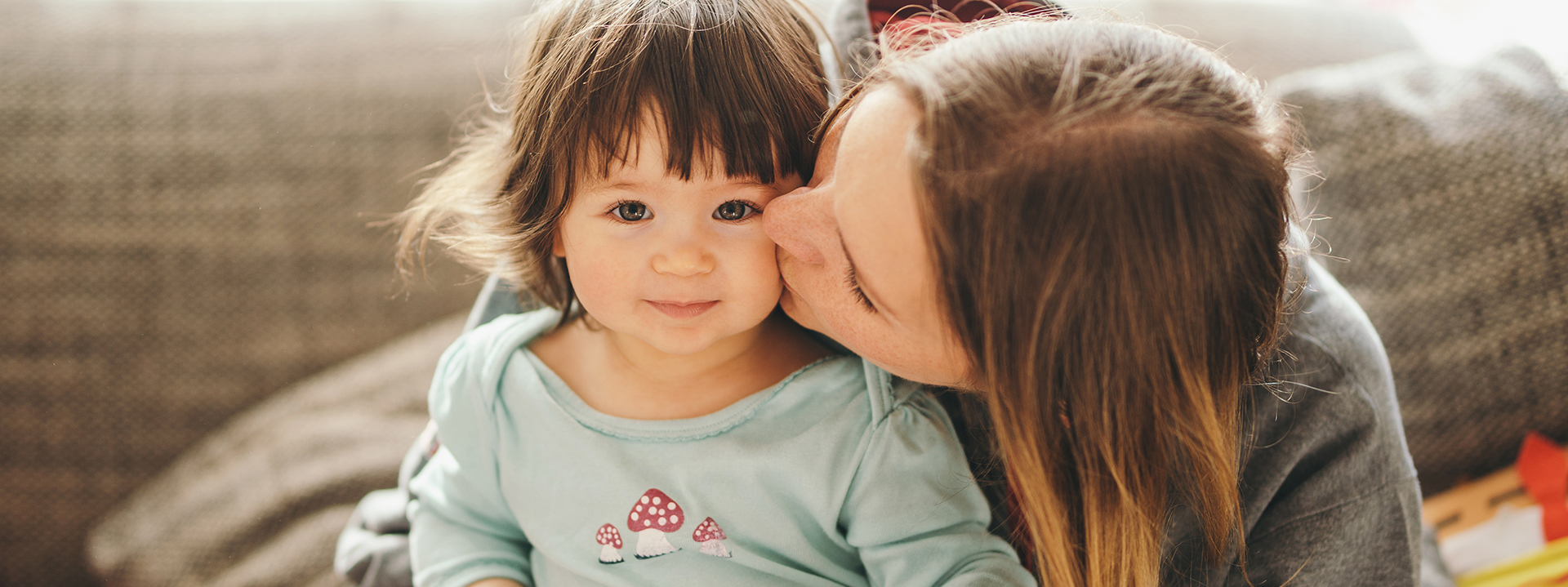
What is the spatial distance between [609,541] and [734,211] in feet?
1.10

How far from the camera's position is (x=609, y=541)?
0.85 m

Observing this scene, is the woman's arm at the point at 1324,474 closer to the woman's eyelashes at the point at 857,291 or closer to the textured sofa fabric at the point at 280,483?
the woman's eyelashes at the point at 857,291

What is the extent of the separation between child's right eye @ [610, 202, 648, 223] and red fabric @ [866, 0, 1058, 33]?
0.31 meters

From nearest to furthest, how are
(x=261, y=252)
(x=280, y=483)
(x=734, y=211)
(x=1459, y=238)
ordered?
(x=734, y=211) < (x=1459, y=238) < (x=280, y=483) < (x=261, y=252)

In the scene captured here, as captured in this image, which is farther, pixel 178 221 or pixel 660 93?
pixel 178 221

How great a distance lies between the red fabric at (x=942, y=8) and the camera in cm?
89

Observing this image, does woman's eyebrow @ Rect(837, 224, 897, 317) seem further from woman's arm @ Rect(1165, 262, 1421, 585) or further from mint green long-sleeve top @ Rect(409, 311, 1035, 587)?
woman's arm @ Rect(1165, 262, 1421, 585)

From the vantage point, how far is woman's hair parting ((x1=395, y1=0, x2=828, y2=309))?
72 cm

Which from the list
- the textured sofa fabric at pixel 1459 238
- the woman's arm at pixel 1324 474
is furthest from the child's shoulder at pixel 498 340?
the textured sofa fabric at pixel 1459 238

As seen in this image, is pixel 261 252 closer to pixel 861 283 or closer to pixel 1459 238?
pixel 861 283

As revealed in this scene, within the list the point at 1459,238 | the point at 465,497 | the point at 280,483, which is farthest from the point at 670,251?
the point at 1459,238

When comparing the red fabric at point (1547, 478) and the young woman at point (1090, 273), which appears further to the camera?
the red fabric at point (1547, 478)

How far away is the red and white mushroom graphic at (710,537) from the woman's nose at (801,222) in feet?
0.93

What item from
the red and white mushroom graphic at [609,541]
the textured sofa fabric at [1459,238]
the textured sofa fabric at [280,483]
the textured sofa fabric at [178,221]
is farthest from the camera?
the textured sofa fabric at [178,221]
